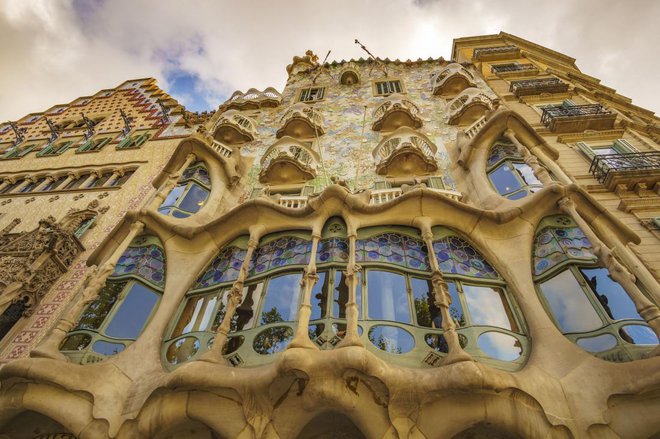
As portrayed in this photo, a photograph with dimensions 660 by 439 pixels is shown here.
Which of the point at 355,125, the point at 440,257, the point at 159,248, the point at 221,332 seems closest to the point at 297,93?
the point at 355,125

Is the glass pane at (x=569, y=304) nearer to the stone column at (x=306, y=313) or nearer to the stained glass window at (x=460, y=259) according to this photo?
the stained glass window at (x=460, y=259)

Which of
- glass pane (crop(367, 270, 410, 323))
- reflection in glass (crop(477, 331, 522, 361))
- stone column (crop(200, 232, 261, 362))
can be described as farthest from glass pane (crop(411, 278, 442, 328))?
stone column (crop(200, 232, 261, 362))

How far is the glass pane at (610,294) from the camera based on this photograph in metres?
6.52

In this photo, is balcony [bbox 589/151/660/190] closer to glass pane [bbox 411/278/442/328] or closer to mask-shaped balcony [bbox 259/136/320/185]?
glass pane [bbox 411/278/442/328]

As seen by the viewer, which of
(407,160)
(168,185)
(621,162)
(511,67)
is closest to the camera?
(621,162)

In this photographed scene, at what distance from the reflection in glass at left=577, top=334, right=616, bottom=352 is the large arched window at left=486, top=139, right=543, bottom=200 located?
3.97m

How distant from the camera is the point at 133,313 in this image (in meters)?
8.09

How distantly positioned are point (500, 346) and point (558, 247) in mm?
2906

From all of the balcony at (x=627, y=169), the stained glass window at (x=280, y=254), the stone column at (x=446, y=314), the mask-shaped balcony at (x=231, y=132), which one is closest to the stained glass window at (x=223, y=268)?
the stained glass window at (x=280, y=254)

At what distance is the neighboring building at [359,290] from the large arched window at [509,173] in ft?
0.18

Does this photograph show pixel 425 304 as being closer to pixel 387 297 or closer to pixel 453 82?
pixel 387 297

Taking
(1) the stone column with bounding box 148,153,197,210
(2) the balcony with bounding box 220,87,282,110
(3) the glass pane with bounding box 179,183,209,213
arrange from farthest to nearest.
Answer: (2) the balcony with bounding box 220,87,282,110 → (3) the glass pane with bounding box 179,183,209,213 → (1) the stone column with bounding box 148,153,197,210

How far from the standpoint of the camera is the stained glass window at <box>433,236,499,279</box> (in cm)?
785

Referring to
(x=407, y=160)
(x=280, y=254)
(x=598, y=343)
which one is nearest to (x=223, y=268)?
(x=280, y=254)
